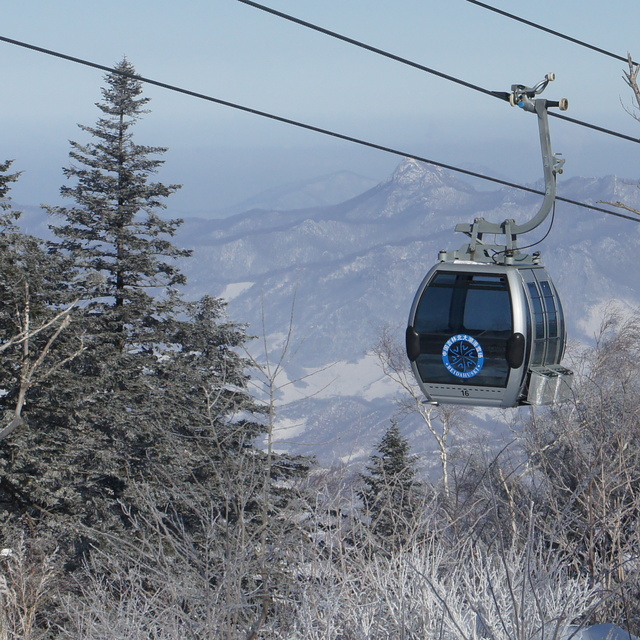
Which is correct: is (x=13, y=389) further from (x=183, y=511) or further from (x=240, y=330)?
(x=240, y=330)

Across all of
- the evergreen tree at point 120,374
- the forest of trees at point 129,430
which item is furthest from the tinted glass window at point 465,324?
the evergreen tree at point 120,374

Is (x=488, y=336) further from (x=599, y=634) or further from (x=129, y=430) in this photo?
(x=129, y=430)

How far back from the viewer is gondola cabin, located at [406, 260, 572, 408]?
34.3 ft

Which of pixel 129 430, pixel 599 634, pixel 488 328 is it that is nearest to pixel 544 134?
pixel 488 328

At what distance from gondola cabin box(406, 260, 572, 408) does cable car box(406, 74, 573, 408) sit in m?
0.01

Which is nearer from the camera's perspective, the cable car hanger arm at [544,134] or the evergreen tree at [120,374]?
the cable car hanger arm at [544,134]

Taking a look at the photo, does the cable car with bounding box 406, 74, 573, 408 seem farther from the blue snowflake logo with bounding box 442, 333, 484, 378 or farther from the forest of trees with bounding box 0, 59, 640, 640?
the forest of trees with bounding box 0, 59, 640, 640

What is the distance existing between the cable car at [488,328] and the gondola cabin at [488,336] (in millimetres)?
11

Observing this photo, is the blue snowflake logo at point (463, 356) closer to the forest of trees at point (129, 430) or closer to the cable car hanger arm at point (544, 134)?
the cable car hanger arm at point (544, 134)

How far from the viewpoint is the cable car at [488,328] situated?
34.4ft

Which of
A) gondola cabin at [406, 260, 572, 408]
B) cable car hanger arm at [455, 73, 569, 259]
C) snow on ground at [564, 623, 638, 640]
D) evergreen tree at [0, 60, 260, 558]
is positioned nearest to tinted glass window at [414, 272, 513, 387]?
gondola cabin at [406, 260, 572, 408]

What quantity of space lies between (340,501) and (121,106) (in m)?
19.3

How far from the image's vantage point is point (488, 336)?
10625mm

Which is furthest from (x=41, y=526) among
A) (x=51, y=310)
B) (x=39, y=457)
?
(x=51, y=310)
